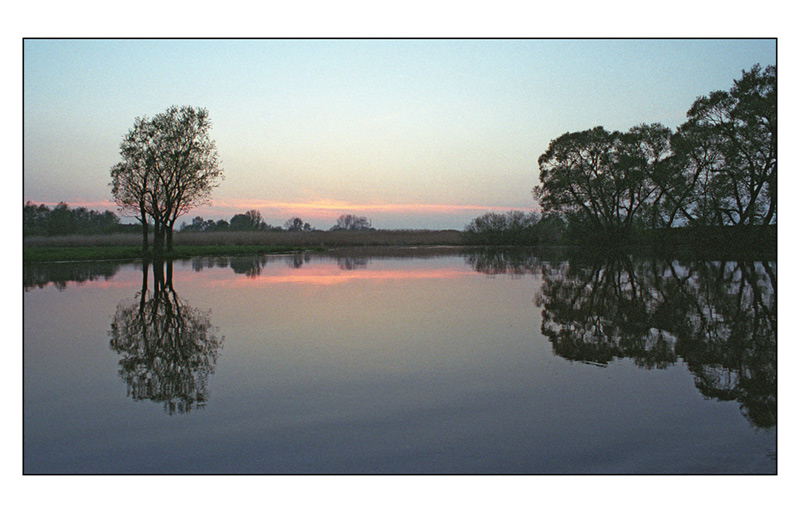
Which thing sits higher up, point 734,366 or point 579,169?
point 579,169

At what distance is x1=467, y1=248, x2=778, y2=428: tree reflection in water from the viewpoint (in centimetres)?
620

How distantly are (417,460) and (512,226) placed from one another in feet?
226

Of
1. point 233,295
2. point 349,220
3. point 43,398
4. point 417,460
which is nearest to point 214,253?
point 233,295

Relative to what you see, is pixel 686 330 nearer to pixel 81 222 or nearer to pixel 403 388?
pixel 403 388

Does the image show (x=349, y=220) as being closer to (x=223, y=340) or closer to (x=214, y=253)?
(x=214, y=253)

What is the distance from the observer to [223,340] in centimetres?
851

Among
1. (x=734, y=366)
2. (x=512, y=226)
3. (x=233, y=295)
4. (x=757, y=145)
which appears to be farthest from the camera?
(x=512, y=226)

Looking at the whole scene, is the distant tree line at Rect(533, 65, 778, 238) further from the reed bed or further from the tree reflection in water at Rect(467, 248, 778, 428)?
the reed bed

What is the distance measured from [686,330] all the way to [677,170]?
36.0m

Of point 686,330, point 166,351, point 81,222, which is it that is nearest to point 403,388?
point 166,351

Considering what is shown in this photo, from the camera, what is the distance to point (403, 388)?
5.90 meters

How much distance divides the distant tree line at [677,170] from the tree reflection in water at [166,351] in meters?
24.0
